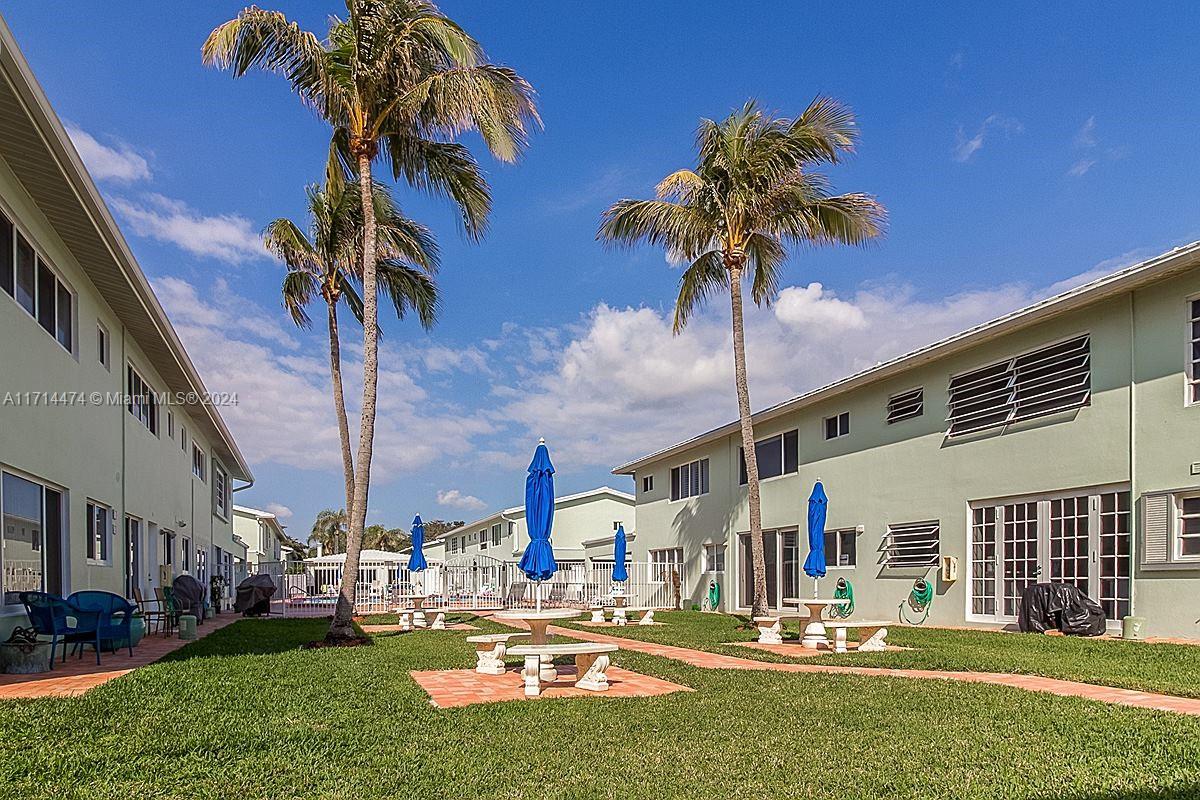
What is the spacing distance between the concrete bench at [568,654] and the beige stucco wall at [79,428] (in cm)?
570

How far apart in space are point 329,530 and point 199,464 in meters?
59.7

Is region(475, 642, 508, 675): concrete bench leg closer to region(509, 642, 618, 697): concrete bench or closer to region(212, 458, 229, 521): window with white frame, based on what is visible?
region(509, 642, 618, 697): concrete bench

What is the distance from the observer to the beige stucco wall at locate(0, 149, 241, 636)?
9688 millimetres

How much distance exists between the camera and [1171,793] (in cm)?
A: 454

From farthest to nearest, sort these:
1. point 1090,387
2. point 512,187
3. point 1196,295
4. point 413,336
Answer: point 413,336, point 512,187, point 1090,387, point 1196,295

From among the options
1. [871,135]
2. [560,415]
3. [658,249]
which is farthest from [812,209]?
[560,415]

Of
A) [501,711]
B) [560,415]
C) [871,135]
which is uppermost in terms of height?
[871,135]

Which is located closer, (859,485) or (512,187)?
(512,187)

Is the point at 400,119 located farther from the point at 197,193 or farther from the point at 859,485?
the point at 859,485

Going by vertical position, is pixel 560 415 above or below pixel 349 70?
below

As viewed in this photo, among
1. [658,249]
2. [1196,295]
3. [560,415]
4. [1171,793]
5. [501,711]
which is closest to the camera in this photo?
[1171,793]

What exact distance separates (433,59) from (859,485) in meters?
12.0

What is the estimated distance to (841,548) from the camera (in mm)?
19906

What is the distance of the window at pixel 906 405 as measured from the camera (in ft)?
56.5
